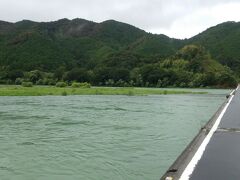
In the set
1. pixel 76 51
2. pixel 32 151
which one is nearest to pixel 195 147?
pixel 32 151

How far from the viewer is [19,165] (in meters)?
12.8

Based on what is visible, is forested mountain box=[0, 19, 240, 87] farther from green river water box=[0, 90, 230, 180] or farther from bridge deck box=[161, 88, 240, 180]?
bridge deck box=[161, 88, 240, 180]

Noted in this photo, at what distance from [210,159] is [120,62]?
143741 millimetres

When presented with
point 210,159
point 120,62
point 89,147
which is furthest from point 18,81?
point 210,159

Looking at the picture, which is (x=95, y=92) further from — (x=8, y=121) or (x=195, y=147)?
(x=195, y=147)

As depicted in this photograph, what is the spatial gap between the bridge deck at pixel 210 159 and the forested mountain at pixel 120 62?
325 ft

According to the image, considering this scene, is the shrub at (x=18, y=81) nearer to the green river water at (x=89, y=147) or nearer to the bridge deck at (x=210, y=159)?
the green river water at (x=89, y=147)

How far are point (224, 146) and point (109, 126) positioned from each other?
12802mm

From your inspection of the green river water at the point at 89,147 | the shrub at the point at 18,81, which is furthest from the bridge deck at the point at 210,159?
the shrub at the point at 18,81

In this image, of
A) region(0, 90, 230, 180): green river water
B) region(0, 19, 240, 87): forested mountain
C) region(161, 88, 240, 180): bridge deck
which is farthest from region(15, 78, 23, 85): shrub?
region(161, 88, 240, 180): bridge deck

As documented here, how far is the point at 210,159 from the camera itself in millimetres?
9547

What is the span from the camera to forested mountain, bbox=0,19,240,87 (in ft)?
400

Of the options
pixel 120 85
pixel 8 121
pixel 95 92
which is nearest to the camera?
pixel 8 121

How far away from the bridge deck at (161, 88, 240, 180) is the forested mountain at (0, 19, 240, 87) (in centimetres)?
9902
